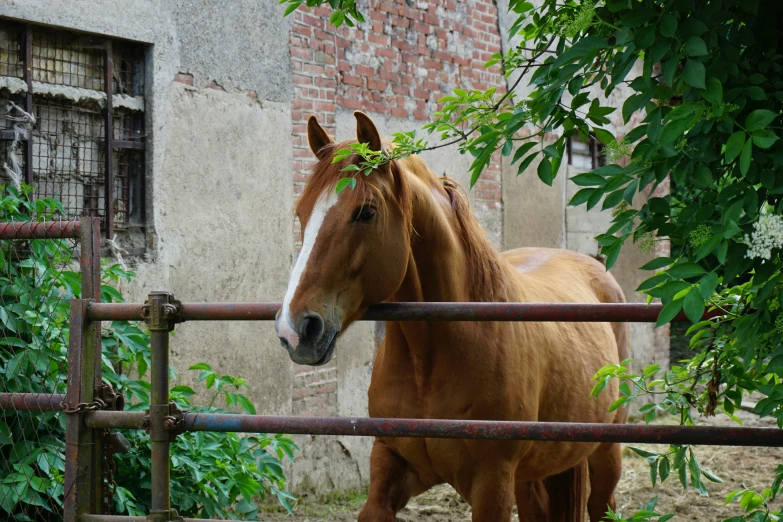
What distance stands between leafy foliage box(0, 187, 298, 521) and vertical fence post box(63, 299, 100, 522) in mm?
720

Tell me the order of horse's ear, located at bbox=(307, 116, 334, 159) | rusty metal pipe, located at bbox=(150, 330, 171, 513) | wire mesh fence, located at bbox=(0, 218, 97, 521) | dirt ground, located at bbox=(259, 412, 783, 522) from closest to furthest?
rusty metal pipe, located at bbox=(150, 330, 171, 513) < horse's ear, located at bbox=(307, 116, 334, 159) < wire mesh fence, located at bbox=(0, 218, 97, 521) < dirt ground, located at bbox=(259, 412, 783, 522)

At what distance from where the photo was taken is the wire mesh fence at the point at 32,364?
11.0 ft

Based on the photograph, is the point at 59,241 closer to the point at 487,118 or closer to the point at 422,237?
the point at 422,237

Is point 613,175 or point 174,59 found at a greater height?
point 174,59

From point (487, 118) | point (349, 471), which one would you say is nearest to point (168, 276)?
point (349, 471)

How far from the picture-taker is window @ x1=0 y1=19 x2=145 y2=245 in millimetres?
4211

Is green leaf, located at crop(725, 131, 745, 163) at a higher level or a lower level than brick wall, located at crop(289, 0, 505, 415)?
lower

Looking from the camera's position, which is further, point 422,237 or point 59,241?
point 59,241

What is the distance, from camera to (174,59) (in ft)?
16.2

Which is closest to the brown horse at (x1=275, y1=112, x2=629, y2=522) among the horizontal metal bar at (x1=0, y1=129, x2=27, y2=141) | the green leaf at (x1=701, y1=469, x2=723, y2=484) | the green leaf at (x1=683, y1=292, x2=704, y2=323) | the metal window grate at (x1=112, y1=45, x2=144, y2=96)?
the green leaf at (x1=701, y1=469, x2=723, y2=484)

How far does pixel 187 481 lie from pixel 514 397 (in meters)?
1.70

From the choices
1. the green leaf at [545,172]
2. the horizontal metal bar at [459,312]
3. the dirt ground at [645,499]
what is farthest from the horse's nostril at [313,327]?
the dirt ground at [645,499]

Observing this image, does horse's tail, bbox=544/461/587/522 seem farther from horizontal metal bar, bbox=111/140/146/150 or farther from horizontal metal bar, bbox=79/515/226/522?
horizontal metal bar, bbox=111/140/146/150

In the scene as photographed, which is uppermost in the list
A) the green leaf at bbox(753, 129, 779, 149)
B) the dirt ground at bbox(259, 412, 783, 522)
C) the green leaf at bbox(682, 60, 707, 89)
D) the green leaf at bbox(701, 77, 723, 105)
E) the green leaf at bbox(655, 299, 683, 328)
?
the green leaf at bbox(682, 60, 707, 89)
